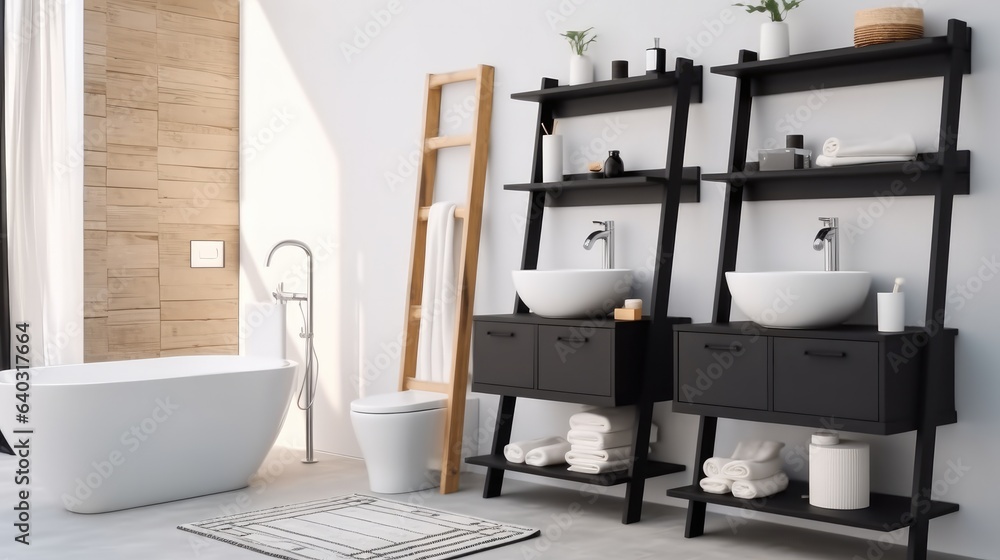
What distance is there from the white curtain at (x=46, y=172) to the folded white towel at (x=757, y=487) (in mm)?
3266

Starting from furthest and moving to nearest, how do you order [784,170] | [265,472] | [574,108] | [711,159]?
[265,472] < [574,108] < [711,159] < [784,170]

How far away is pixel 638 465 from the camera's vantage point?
148 inches

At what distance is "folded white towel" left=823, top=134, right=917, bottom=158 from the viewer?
317cm

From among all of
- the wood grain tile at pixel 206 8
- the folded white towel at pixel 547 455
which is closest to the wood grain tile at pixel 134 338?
the wood grain tile at pixel 206 8

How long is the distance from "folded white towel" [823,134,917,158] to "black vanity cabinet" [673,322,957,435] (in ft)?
1.77

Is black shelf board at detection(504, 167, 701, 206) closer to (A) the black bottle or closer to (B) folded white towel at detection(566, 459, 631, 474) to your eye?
(A) the black bottle

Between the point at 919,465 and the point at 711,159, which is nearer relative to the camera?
the point at 919,465

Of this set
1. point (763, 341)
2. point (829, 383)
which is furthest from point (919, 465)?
point (763, 341)

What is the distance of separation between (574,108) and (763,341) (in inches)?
56.3

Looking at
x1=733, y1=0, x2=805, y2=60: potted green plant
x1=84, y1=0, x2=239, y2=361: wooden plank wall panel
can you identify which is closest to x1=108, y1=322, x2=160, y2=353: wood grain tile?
x1=84, y1=0, x2=239, y2=361: wooden plank wall panel

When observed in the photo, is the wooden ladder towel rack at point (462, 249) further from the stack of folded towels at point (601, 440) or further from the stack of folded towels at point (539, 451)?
the stack of folded towels at point (601, 440)

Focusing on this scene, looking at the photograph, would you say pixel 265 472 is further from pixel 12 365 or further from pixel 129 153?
pixel 129 153

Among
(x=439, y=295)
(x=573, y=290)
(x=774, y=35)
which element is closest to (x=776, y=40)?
(x=774, y=35)

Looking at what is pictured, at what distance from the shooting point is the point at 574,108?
4246 mm
